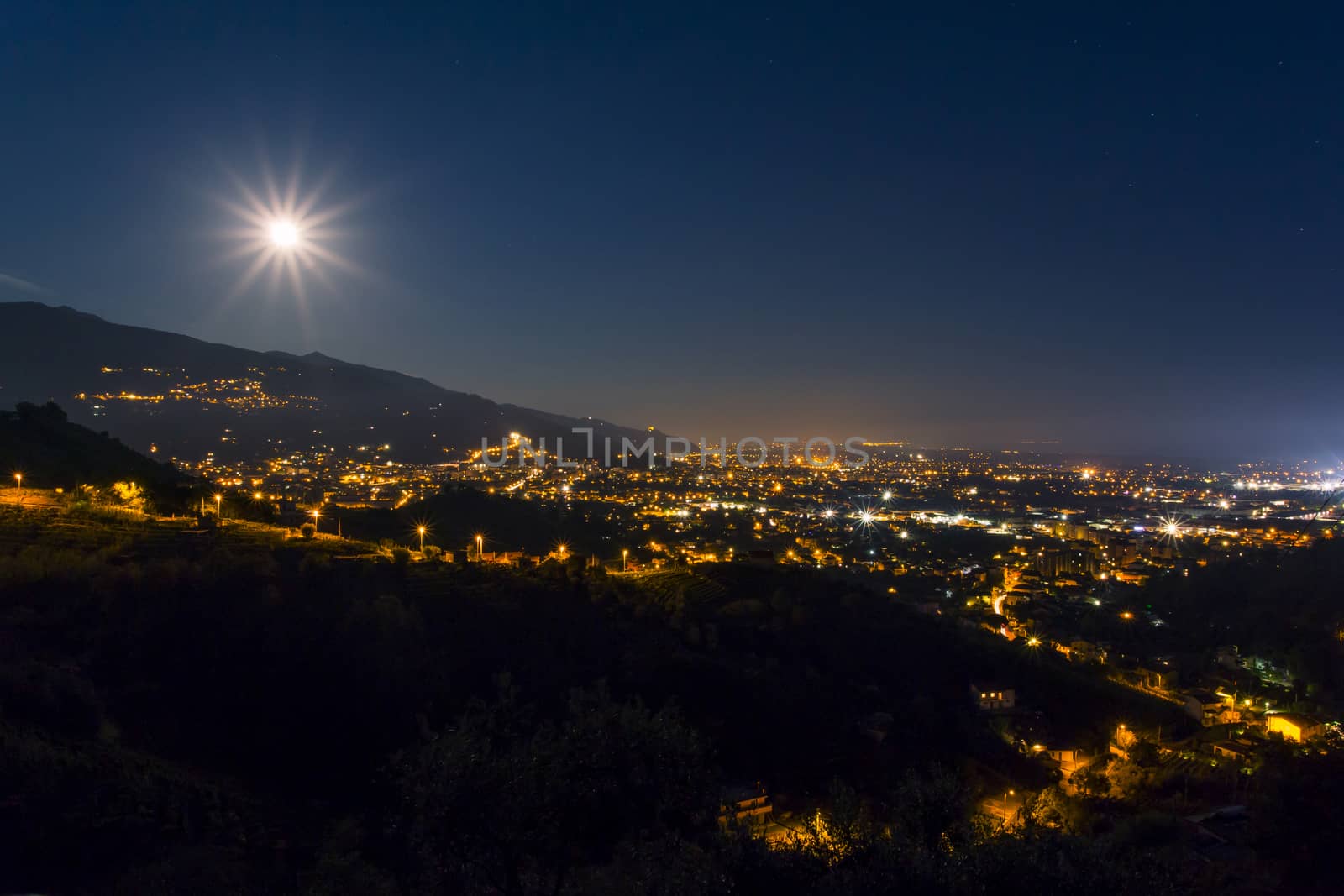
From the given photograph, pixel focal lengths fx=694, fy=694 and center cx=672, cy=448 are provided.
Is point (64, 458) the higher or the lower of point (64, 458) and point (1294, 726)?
the higher

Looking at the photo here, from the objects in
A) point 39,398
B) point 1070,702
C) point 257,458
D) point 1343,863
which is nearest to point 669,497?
point 257,458

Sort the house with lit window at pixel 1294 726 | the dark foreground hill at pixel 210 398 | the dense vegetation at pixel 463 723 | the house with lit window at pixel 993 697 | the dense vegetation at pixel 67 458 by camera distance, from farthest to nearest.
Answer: the dark foreground hill at pixel 210 398 < the dense vegetation at pixel 67 458 < the house with lit window at pixel 993 697 < the house with lit window at pixel 1294 726 < the dense vegetation at pixel 463 723

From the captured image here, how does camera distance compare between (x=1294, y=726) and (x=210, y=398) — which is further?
(x=210, y=398)

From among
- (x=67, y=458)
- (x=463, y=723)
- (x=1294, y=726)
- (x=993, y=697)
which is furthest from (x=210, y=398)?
(x=1294, y=726)

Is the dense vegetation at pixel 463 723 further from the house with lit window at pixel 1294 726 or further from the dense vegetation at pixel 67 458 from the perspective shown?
the dense vegetation at pixel 67 458

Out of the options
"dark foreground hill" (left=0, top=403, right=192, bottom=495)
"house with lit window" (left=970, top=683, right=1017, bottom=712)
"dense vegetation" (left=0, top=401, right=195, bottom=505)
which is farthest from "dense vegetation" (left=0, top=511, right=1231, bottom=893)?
"dark foreground hill" (left=0, top=403, right=192, bottom=495)

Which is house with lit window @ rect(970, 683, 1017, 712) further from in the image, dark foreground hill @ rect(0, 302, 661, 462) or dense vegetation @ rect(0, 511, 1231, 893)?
dark foreground hill @ rect(0, 302, 661, 462)

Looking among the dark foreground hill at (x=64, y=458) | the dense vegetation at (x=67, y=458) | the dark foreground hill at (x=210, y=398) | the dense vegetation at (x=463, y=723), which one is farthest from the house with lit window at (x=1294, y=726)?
the dark foreground hill at (x=210, y=398)

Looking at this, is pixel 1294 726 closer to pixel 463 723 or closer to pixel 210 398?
pixel 463 723

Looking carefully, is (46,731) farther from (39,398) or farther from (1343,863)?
(39,398)
